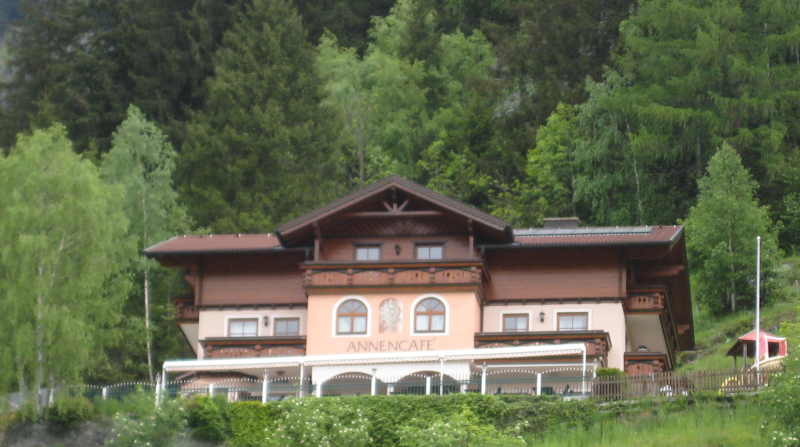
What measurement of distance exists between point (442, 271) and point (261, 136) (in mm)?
25512

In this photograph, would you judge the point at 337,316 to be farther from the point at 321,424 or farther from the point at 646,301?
the point at 646,301

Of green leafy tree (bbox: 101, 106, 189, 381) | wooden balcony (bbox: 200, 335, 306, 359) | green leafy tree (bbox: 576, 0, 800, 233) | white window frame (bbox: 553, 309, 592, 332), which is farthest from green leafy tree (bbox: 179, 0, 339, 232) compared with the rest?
white window frame (bbox: 553, 309, 592, 332)

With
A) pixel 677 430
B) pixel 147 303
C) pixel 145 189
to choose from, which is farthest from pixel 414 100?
pixel 677 430

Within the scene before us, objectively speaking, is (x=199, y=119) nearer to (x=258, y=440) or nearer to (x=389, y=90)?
(x=389, y=90)

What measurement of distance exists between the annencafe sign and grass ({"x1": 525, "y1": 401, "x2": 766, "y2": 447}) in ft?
28.0

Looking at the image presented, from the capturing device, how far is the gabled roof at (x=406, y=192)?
53.9 metres

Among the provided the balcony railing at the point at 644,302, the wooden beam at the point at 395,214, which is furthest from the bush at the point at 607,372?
the wooden beam at the point at 395,214

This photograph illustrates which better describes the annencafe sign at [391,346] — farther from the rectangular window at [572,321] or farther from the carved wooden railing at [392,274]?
the rectangular window at [572,321]

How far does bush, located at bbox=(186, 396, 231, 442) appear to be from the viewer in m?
46.8

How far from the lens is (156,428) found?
44.8m

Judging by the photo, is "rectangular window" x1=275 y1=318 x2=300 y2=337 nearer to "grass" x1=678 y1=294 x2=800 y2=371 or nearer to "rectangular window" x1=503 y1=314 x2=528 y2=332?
"rectangular window" x1=503 y1=314 x2=528 y2=332

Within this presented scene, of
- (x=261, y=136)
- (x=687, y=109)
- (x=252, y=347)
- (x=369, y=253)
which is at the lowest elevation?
(x=252, y=347)

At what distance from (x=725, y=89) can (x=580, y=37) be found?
10.1m

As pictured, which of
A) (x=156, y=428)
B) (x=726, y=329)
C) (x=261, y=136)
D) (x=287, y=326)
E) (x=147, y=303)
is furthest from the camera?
(x=261, y=136)
